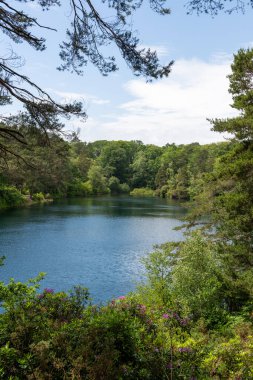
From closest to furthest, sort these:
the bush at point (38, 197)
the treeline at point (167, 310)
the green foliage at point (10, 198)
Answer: the treeline at point (167, 310) < the green foliage at point (10, 198) < the bush at point (38, 197)

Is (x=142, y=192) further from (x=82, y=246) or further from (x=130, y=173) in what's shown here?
(x=82, y=246)

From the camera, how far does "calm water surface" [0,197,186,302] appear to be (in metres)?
20.5

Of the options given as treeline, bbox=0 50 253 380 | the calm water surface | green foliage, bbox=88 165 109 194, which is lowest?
the calm water surface

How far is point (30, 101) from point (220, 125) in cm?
1061

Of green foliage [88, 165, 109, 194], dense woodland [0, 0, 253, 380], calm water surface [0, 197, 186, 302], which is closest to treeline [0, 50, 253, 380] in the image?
dense woodland [0, 0, 253, 380]

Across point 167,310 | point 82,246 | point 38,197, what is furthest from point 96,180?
point 167,310

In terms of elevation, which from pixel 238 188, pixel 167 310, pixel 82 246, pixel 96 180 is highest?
pixel 96 180

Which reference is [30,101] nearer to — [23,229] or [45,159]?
[45,159]

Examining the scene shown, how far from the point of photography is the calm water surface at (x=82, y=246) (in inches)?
806

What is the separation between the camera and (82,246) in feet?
96.0

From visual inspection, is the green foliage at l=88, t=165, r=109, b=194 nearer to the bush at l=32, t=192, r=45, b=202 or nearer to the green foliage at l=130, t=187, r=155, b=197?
the green foliage at l=130, t=187, r=155, b=197

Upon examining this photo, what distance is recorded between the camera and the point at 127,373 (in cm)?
Result: 428

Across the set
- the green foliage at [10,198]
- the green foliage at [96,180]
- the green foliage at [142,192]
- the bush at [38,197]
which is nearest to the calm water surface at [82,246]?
the green foliage at [10,198]

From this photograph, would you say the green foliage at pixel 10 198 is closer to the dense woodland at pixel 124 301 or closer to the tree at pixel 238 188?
the tree at pixel 238 188
